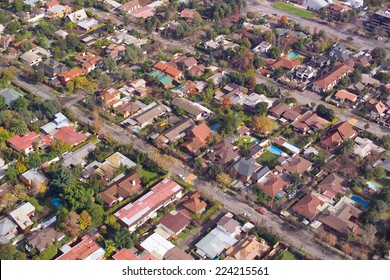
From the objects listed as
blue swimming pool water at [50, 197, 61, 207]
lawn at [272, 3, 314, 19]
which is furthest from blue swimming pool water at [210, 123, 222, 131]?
lawn at [272, 3, 314, 19]

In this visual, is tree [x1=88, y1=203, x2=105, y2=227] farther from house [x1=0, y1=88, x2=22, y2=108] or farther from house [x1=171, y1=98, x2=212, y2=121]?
house [x1=0, y1=88, x2=22, y2=108]

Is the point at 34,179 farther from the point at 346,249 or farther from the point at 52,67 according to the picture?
the point at 346,249

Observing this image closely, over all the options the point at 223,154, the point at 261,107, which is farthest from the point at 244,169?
the point at 261,107

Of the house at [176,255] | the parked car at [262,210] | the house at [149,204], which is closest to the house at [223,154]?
the house at [149,204]

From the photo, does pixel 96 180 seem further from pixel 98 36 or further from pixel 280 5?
pixel 280 5

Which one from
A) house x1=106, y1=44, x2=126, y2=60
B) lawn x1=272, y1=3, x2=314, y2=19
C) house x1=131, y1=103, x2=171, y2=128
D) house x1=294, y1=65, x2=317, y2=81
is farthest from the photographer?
lawn x1=272, y1=3, x2=314, y2=19

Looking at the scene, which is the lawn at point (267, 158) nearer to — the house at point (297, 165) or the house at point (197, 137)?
the house at point (297, 165)
